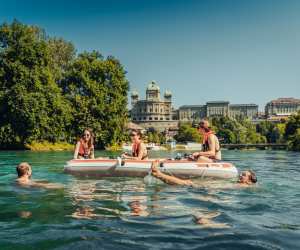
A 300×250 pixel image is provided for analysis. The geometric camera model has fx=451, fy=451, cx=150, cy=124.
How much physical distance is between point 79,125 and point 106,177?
3825 cm

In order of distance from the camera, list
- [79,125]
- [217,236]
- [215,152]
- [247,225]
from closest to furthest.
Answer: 1. [217,236]
2. [247,225]
3. [215,152]
4. [79,125]

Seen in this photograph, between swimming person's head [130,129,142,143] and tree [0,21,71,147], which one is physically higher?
tree [0,21,71,147]

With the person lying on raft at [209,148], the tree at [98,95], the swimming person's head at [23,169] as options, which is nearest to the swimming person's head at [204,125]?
the person lying on raft at [209,148]

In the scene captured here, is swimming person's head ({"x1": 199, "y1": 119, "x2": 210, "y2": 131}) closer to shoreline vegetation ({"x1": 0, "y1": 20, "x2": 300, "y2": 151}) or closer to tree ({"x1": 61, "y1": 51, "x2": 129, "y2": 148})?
shoreline vegetation ({"x1": 0, "y1": 20, "x2": 300, "y2": 151})

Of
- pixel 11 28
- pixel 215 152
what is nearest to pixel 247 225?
pixel 215 152

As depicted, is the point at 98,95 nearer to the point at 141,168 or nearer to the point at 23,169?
the point at 141,168

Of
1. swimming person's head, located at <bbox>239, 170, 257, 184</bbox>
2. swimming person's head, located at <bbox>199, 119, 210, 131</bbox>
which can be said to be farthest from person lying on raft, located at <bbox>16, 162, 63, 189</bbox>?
swimming person's head, located at <bbox>239, 170, 257, 184</bbox>

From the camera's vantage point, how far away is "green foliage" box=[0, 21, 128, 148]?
44.3 m

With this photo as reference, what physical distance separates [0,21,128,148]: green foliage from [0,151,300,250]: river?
33.9 metres

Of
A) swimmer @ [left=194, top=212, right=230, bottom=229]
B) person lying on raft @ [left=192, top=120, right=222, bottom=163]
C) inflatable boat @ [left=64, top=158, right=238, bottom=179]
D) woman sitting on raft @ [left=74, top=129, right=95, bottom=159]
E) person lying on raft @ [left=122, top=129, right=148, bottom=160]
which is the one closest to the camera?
swimmer @ [left=194, top=212, right=230, bottom=229]

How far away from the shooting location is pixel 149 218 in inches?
282

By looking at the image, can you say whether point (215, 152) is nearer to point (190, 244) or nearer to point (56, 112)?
point (190, 244)

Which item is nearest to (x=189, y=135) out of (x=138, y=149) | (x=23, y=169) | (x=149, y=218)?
(x=138, y=149)

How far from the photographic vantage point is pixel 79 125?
172 feet
